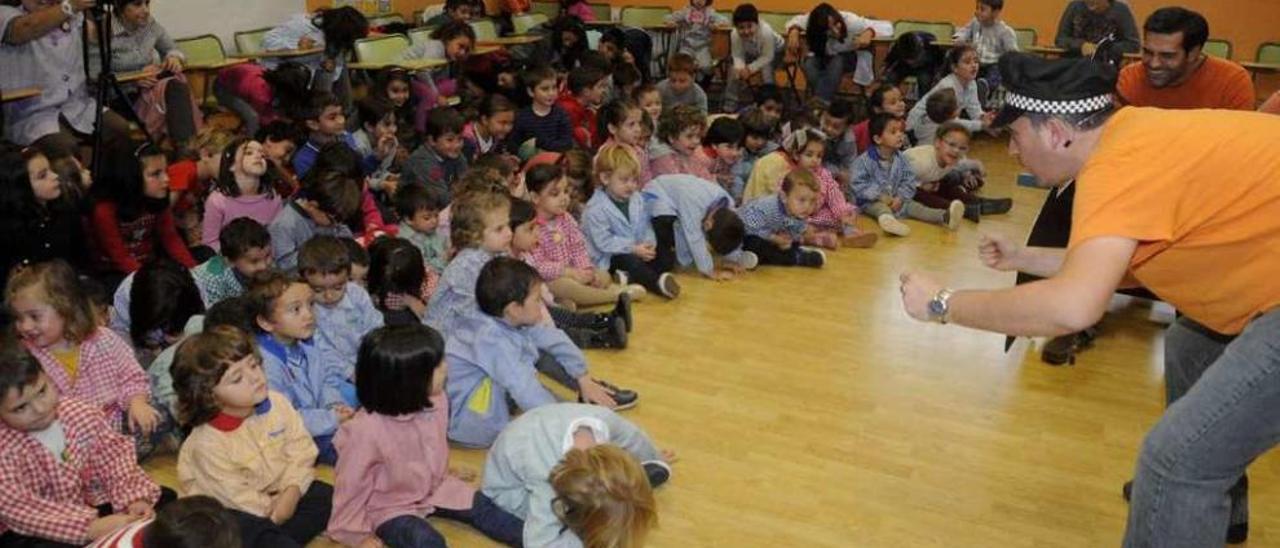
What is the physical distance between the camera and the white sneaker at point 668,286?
4504mm

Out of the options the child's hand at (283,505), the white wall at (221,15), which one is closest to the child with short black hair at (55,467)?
the child's hand at (283,505)

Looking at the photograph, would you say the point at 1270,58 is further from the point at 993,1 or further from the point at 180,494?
the point at 180,494

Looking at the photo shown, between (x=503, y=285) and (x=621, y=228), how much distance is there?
1.57 meters

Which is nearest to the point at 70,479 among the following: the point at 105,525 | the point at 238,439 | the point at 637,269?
the point at 105,525

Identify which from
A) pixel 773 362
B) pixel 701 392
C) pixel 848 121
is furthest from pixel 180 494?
pixel 848 121

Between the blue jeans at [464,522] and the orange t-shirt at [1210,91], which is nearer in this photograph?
the blue jeans at [464,522]

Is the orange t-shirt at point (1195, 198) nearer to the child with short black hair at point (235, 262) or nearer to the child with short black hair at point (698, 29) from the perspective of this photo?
the child with short black hair at point (235, 262)

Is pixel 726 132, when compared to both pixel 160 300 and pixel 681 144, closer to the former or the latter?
pixel 681 144

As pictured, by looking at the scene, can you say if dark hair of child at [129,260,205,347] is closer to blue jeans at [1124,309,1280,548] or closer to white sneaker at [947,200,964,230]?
blue jeans at [1124,309,1280,548]

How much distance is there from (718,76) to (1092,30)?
326 centimetres

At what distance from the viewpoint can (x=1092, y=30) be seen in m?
8.16

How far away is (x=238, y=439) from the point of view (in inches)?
103

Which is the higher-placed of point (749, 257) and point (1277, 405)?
point (1277, 405)

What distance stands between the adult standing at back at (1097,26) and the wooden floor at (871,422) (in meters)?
4.27
